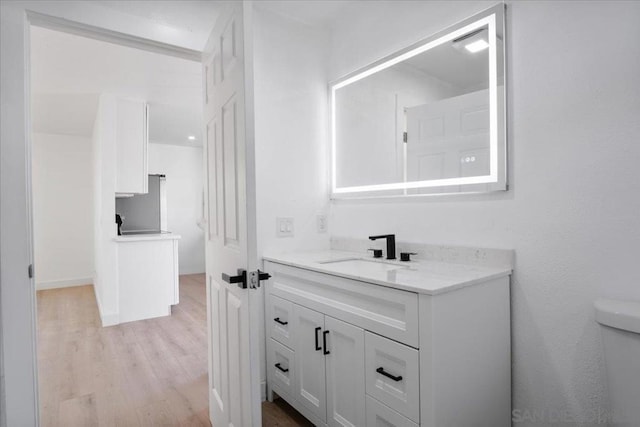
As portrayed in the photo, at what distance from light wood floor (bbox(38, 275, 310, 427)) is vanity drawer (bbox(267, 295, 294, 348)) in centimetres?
42

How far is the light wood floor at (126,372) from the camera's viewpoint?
1.95m

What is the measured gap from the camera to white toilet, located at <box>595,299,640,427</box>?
1.04 metres

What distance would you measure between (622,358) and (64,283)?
655 centimetres

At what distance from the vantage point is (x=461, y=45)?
1.68 m

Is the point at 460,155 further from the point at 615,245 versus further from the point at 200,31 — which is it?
the point at 200,31

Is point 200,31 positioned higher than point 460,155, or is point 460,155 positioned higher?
point 200,31

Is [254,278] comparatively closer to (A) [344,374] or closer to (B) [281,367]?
(A) [344,374]

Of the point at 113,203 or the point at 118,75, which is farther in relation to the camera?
the point at 113,203

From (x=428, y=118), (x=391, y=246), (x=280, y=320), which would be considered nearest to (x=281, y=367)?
(x=280, y=320)

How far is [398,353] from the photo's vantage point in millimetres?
1251

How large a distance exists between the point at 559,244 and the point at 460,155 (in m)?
0.58

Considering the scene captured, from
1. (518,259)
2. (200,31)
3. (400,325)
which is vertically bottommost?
(400,325)

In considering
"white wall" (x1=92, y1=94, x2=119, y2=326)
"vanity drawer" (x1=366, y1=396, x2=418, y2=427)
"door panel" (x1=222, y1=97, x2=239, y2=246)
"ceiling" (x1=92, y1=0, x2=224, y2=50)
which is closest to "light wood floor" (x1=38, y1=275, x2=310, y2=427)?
"white wall" (x1=92, y1=94, x2=119, y2=326)

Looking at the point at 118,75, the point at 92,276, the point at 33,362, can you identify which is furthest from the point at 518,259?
the point at 92,276
